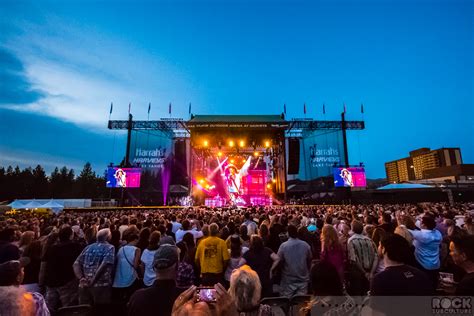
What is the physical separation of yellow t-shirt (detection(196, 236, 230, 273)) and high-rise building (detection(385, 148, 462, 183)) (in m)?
125

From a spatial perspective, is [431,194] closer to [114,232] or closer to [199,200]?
[199,200]

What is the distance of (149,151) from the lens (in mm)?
29797

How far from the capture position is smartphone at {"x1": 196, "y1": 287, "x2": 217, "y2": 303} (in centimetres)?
136

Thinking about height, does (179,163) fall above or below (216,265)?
above

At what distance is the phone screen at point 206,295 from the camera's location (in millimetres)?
1362

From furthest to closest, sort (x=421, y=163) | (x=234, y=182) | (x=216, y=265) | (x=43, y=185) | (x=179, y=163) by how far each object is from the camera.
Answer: (x=421, y=163)
(x=43, y=185)
(x=179, y=163)
(x=234, y=182)
(x=216, y=265)

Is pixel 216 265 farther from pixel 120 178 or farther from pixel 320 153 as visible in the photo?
pixel 320 153

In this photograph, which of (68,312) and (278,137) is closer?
(68,312)

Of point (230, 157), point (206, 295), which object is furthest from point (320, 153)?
point (206, 295)

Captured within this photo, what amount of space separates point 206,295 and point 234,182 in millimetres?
28438

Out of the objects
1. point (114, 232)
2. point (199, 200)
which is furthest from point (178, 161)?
point (114, 232)

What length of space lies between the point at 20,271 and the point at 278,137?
2261 centimetres

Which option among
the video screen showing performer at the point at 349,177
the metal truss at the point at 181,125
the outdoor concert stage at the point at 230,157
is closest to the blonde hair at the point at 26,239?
the outdoor concert stage at the point at 230,157

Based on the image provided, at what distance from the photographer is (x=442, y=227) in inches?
245
